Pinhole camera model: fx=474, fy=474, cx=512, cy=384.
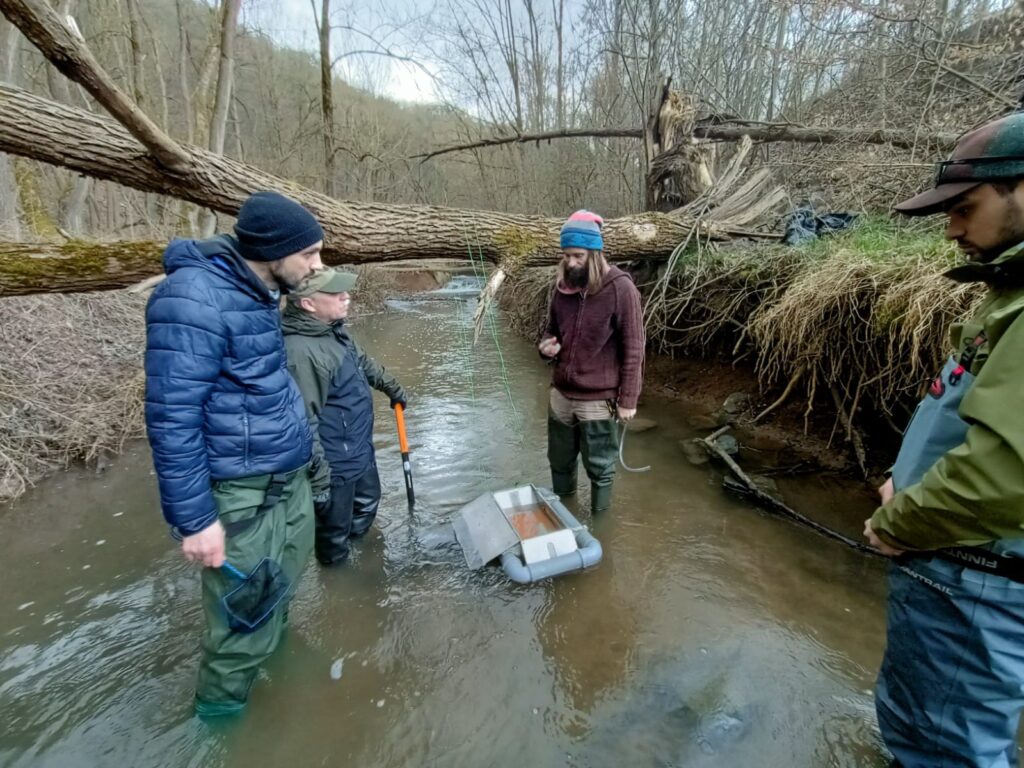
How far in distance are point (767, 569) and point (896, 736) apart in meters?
1.42

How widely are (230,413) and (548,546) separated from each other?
1741 mm

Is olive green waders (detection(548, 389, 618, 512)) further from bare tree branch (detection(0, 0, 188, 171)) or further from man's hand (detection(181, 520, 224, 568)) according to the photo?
bare tree branch (detection(0, 0, 188, 171))

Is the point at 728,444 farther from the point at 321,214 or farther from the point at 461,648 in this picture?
the point at 321,214

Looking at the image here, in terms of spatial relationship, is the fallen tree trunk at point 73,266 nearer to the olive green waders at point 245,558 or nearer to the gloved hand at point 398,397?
the gloved hand at point 398,397

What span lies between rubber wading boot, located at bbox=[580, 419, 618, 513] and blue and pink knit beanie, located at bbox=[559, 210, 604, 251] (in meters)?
1.12

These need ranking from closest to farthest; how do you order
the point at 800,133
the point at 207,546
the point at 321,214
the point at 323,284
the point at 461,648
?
the point at 207,546 → the point at 323,284 → the point at 461,648 → the point at 321,214 → the point at 800,133

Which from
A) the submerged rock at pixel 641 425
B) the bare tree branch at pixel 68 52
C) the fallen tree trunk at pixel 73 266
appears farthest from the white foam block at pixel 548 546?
the fallen tree trunk at pixel 73 266

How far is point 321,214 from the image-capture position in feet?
12.0

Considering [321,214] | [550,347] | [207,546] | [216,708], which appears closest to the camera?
[207,546]

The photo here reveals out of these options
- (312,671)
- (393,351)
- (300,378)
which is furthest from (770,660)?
(393,351)

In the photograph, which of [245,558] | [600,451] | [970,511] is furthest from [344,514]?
[970,511]

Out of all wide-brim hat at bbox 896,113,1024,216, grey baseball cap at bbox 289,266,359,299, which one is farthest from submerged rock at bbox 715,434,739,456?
grey baseball cap at bbox 289,266,359,299

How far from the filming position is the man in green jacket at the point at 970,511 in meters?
1.09

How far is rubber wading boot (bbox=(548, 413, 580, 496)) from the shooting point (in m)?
3.33
